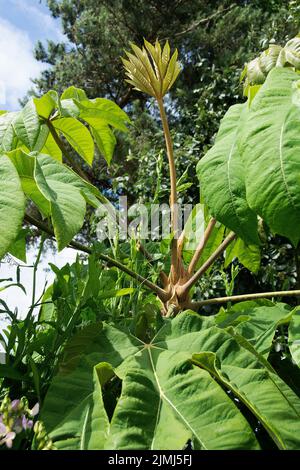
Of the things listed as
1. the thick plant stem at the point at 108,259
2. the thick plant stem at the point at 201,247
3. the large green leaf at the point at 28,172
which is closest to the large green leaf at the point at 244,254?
the thick plant stem at the point at 201,247

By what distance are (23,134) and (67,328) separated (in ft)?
1.00

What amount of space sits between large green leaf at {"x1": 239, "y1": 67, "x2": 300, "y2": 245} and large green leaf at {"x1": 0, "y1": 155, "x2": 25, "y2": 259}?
26 centimetres

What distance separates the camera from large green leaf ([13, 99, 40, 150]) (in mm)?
751

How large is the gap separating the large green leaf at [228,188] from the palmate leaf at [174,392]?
5.3 inches

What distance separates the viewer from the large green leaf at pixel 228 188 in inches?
25.9

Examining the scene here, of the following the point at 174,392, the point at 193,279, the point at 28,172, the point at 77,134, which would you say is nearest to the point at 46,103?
the point at 77,134

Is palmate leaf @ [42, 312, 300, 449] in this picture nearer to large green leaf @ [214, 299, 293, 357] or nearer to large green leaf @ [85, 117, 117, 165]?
large green leaf @ [214, 299, 293, 357]

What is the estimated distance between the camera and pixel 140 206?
3.37 feet

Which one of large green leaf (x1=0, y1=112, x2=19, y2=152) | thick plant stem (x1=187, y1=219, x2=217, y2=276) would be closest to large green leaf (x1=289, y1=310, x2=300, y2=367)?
thick plant stem (x1=187, y1=219, x2=217, y2=276)

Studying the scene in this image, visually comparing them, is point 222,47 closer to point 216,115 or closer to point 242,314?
point 216,115

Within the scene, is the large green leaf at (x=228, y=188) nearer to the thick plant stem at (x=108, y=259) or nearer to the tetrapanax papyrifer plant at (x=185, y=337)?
the tetrapanax papyrifer plant at (x=185, y=337)

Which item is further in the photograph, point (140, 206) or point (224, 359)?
point (140, 206)

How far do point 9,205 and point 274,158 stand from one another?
31 centimetres
